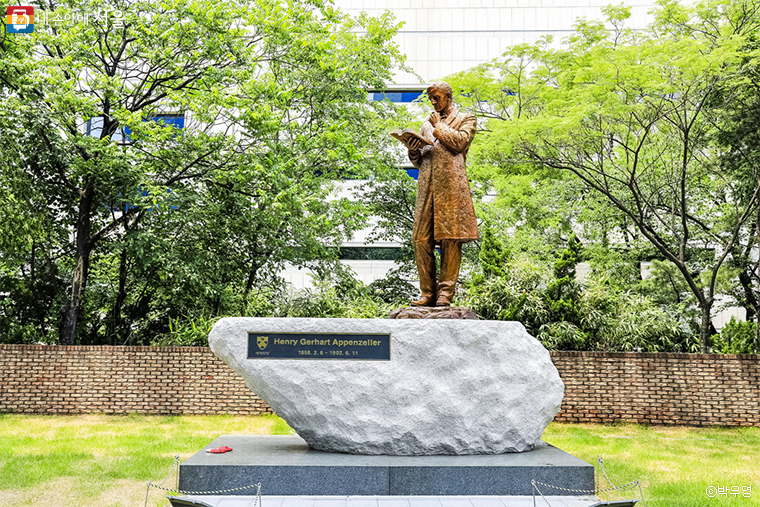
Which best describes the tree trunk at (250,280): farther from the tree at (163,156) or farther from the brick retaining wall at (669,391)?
the brick retaining wall at (669,391)

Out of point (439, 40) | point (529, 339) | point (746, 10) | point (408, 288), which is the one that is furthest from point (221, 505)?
point (439, 40)

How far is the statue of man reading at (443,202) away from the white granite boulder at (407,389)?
0.68 meters

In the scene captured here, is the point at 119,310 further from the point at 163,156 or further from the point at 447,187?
the point at 447,187

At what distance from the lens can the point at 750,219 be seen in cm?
1422

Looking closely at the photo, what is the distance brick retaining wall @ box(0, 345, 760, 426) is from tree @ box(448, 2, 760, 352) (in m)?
1.76

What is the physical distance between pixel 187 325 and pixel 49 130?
4.44m

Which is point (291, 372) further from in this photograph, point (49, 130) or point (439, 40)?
point (439, 40)

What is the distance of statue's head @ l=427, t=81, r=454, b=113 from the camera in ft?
22.7

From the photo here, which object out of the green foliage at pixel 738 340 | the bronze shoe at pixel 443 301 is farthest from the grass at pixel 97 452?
the green foliage at pixel 738 340

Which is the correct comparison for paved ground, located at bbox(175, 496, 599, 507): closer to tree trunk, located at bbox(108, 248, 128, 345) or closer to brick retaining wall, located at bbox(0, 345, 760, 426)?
brick retaining wall, located at bbox(0, 345, 760, 426)

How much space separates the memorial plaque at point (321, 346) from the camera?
614 cm

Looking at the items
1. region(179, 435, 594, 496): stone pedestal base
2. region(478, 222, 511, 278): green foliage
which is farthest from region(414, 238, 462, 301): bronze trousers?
region(478, 222, 511, 278): green foliage

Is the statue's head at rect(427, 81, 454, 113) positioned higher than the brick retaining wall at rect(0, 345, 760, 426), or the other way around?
the statue's head at rect(427, 81, 454, 113)

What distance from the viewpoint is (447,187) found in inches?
263
